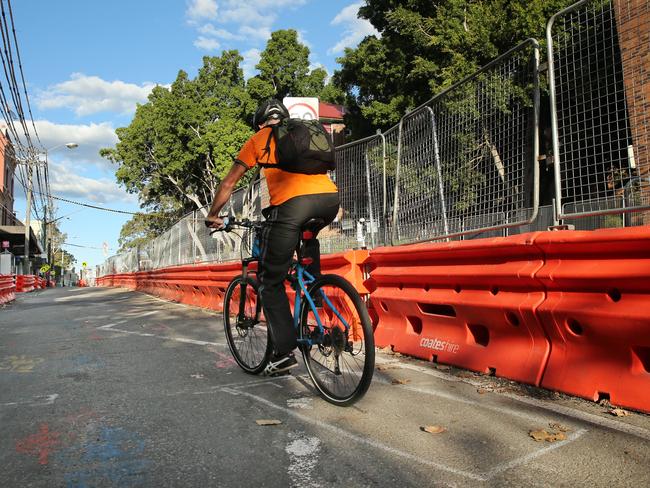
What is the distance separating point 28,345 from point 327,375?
465cm

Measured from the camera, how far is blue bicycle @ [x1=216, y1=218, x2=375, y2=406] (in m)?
3.37

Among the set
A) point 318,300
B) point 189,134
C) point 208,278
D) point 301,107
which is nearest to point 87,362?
point 318,300

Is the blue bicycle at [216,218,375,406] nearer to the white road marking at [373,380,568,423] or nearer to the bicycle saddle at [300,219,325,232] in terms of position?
the bicycle saddle at [300,219,325,232]

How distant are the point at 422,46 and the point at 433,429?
21.2m

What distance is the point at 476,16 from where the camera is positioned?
19.6 m

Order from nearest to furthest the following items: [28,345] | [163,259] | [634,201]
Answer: [634,201], [28,345], [163,259]

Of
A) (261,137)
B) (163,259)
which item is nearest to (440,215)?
(261,137)

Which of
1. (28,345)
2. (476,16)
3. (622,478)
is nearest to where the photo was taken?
(622,478)

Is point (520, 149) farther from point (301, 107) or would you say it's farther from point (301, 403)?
point (301, 107)

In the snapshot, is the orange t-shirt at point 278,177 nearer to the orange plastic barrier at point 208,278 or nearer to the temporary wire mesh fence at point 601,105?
the orange plastic barrier at point 208,278

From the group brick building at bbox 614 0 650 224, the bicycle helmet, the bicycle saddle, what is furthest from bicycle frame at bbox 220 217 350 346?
brick building at bbox 614 0 650 224

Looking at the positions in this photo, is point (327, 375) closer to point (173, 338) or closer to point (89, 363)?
point (89, 363)

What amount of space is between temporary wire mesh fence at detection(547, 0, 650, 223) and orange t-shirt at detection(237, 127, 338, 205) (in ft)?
6.20

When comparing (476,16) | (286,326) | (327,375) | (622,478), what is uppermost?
(476,16)
